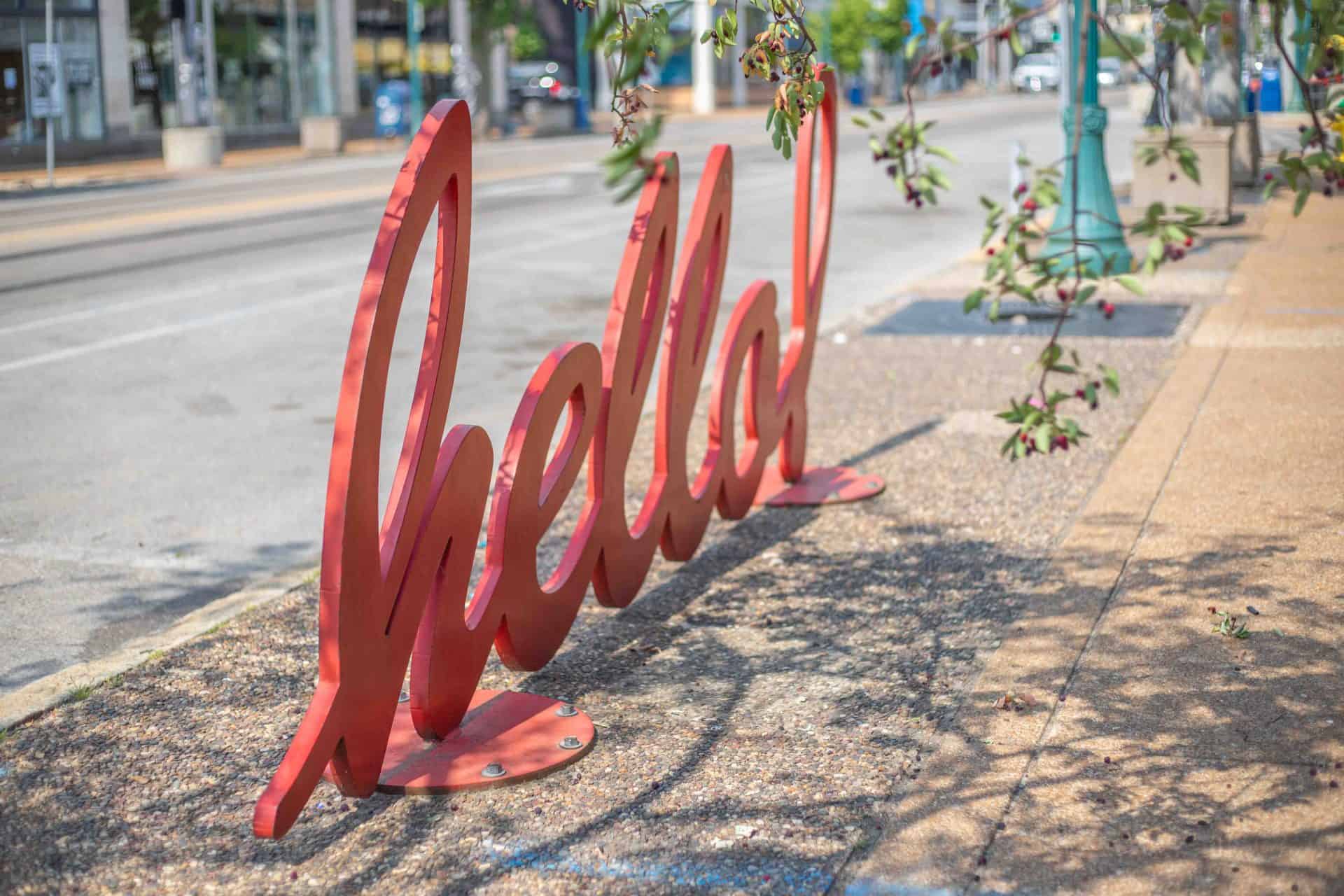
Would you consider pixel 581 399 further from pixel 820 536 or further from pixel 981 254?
pixel 981 254

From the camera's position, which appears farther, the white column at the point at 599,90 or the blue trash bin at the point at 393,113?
the white column at the point at 599,90

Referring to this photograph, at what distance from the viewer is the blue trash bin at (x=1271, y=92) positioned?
40125 mm

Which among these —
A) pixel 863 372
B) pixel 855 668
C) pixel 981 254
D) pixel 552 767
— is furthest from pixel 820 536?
pixel 981 254

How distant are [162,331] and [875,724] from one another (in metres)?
8.80

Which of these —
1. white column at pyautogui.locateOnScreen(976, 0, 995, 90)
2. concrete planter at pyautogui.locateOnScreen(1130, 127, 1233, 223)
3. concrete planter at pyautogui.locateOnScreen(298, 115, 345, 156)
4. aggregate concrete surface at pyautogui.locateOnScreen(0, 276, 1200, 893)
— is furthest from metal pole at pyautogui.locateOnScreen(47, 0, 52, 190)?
white column at pyautogui.locateOnScreen(976, 0, 995, 90)

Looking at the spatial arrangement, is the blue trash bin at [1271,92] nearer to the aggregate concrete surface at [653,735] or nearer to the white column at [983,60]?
the aggregate concrete surface at [653,735]

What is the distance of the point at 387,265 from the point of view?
377 cm

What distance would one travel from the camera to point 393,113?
39938 mm

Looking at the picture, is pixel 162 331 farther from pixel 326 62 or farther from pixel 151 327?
pixel 326 62

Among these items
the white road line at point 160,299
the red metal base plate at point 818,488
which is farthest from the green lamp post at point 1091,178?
the white road line at point 160,299

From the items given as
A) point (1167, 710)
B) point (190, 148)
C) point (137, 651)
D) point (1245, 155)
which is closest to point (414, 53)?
point (190, 148)

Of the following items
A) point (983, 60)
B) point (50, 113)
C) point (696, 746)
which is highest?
point (983, 60)

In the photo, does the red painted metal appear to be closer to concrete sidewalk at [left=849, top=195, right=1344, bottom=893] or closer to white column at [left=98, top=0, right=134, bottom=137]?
concrete sidewalk at [left=849, top=195, right=1344, bottom=893]

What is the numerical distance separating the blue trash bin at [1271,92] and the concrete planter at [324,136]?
900 inches
